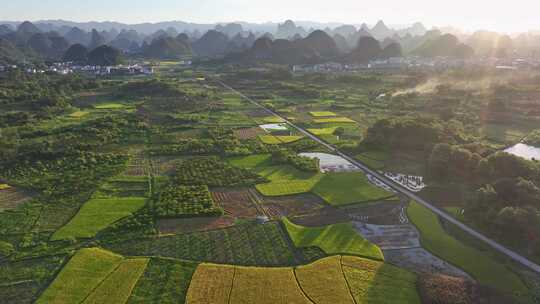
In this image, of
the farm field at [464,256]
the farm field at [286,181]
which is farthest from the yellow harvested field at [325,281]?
the farm field at [286,181]

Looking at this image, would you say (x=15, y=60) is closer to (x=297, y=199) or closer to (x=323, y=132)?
(x=323, y=132)

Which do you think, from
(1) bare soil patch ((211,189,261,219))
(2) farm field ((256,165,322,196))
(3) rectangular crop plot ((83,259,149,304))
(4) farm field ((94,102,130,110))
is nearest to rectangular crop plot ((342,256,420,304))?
(1) bare soil patch ((211,189,261,219))

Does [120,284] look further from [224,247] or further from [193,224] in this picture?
[193,224]

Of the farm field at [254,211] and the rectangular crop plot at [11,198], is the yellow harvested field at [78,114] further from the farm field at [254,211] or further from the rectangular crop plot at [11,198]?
the rectangular crop plot at [11,198]

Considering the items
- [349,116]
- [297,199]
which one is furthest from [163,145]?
[349,116]

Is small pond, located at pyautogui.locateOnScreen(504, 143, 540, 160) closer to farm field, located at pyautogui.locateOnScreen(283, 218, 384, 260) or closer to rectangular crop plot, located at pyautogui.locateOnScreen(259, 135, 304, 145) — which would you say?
rectangular crop plot, located at pyautogui.locateOnScreen(259, 135, 304, 145)

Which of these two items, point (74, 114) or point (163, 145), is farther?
point (74, 114)
